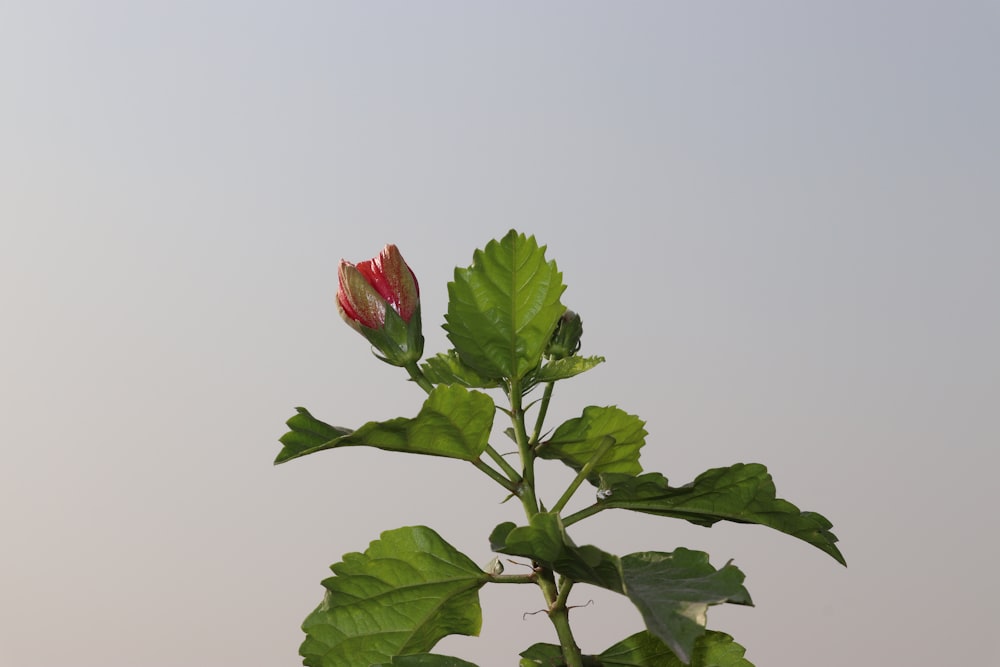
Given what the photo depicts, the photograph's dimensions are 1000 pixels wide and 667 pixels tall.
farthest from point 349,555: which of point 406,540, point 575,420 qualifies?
point 575,420

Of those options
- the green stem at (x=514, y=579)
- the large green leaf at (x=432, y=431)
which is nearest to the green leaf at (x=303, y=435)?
the large green leaf at (x=432, y=431)

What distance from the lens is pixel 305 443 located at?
1.44 ft

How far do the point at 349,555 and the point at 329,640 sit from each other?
40 mm

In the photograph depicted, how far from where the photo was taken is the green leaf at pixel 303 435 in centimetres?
43

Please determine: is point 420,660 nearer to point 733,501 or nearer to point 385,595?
point 385,595

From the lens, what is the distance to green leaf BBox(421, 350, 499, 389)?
528 mm

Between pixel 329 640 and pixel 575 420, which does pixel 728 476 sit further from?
pixel 329 640

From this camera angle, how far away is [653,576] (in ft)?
1.39

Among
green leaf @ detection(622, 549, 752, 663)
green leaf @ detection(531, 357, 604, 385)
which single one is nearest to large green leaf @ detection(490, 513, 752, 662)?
green leaf @ detection(622, 549, 752, 663)

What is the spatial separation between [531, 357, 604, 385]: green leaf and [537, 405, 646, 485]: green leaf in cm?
2

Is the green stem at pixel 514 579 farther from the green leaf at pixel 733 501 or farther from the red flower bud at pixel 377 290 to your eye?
the red flower bud at pixel 377 290

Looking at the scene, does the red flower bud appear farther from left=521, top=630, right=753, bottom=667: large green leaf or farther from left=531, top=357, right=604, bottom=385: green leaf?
left=521, top=630, right=753, bottom=667: large green leaf

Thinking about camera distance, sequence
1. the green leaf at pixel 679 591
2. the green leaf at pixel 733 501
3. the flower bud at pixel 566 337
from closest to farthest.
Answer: the green leaf at pixel 679 591, the green leaf at pixel 733 501, the flower bud at pixel 566 337

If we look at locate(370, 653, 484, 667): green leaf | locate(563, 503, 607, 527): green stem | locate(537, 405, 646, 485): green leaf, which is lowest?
locate(370, 653, 484, 667): green leaf
